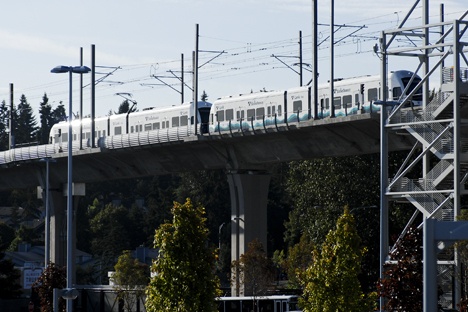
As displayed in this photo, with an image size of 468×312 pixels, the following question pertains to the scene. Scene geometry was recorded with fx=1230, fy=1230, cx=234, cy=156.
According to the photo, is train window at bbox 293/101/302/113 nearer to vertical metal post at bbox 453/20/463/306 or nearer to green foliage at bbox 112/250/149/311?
green foliage at bbox 112/250/149/311

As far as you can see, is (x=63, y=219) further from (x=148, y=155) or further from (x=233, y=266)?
(x=233, y=266)

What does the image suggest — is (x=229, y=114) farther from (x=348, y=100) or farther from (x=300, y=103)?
(x=348, y=100)

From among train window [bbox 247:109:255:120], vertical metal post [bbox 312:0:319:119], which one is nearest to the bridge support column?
train window [bbox 247:109:255:120]

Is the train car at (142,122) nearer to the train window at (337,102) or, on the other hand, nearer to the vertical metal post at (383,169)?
the train window at (337,102)

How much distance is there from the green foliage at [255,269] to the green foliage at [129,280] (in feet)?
20.8

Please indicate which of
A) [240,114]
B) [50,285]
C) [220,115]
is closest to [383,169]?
[50,285]

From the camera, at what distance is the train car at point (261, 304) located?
213ft

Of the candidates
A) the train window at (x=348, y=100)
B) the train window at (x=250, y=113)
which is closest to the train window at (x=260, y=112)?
the train window at (x=250, y=113)

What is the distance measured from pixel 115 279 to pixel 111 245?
81259 mm

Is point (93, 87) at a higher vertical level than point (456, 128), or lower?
higher

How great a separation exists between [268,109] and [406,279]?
1299 inches

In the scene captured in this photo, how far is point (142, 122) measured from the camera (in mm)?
88875

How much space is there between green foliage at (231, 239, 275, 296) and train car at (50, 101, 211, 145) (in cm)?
864

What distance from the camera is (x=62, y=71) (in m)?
53.7
